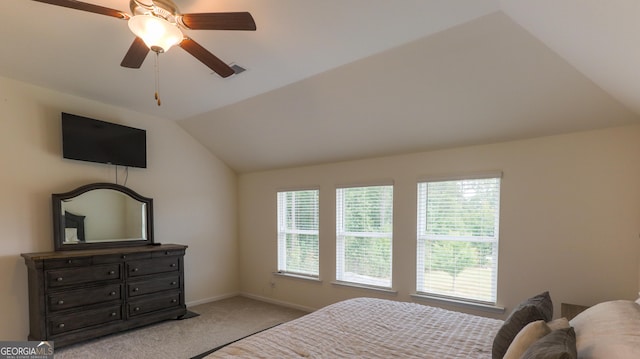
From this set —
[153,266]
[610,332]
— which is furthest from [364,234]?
[610,332]

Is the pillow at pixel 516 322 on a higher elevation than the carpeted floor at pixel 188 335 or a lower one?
higher

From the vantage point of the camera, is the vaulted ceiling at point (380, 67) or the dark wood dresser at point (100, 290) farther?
the dark wood dresser at point (100, 290)

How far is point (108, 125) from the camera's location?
3.90 meters

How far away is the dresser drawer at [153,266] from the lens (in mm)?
3713

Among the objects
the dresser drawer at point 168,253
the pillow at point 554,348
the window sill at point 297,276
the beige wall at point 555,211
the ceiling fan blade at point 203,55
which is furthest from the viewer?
the window sill at point 297,276

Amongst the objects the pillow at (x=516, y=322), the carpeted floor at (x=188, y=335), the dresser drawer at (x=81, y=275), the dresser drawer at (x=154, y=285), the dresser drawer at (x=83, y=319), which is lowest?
the carpeted floor at (x=188, y=335)

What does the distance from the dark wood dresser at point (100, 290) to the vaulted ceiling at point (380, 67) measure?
191cm

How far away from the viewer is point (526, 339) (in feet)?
4.42

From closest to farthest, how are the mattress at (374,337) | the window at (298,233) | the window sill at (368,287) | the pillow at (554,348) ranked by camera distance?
1. the pillow at (554,348)
2. the mattress at (374,337)
3. the window sill at (368,287)
4. the window at (298,233)

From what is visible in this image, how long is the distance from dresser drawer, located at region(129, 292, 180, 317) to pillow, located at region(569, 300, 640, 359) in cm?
414

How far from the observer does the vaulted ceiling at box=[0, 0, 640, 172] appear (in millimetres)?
1970

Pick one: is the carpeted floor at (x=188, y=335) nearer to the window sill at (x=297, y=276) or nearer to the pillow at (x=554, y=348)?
the window sill at (x=297, y=276)

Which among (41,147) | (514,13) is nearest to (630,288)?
(514,13)

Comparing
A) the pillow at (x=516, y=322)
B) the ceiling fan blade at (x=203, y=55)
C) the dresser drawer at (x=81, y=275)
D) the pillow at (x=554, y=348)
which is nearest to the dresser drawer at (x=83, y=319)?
the dresser drawer at (x=81, y=275)
